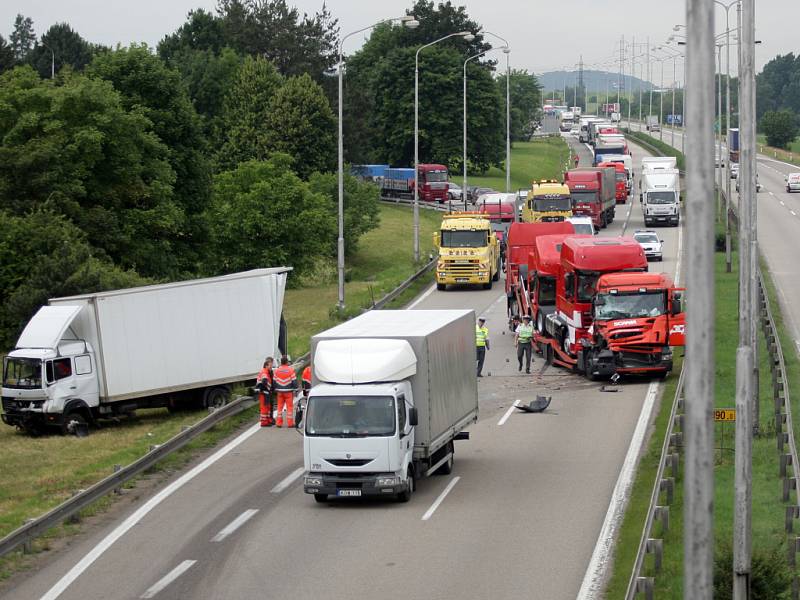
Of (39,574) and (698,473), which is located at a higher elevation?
(698,473)

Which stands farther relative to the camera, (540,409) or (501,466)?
(540,409)

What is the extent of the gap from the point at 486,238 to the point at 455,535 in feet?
112

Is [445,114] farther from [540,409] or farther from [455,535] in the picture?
[455,535]

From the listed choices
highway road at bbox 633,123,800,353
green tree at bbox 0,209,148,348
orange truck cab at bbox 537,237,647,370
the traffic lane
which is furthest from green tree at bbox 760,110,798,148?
the traffic lane

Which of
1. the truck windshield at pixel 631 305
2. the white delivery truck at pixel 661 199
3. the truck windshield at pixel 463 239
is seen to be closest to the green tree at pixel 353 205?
the white delivery truck at pixel 661 199

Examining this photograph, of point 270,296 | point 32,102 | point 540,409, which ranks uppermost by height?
point 32,102

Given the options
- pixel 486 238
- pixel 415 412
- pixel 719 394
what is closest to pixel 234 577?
pixel 415 412

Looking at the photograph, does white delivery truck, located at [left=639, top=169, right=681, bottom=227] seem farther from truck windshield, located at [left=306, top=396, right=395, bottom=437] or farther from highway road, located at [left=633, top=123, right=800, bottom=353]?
truck windshield, located at [left=306, top=396, right=395, bottom=437]

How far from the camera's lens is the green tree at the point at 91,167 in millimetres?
54250

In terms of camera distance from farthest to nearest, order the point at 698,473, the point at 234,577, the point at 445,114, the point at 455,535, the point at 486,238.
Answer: the point at 445,114
the point at 486,238
the point at 455,535
the point at 234,577
the point at 698,473

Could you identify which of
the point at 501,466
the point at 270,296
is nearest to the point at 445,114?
the point at 270,296

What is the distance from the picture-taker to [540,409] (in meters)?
30.4

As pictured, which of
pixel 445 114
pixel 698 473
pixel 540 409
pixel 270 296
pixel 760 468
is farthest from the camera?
pixel 445 114

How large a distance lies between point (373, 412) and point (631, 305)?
1357cm
